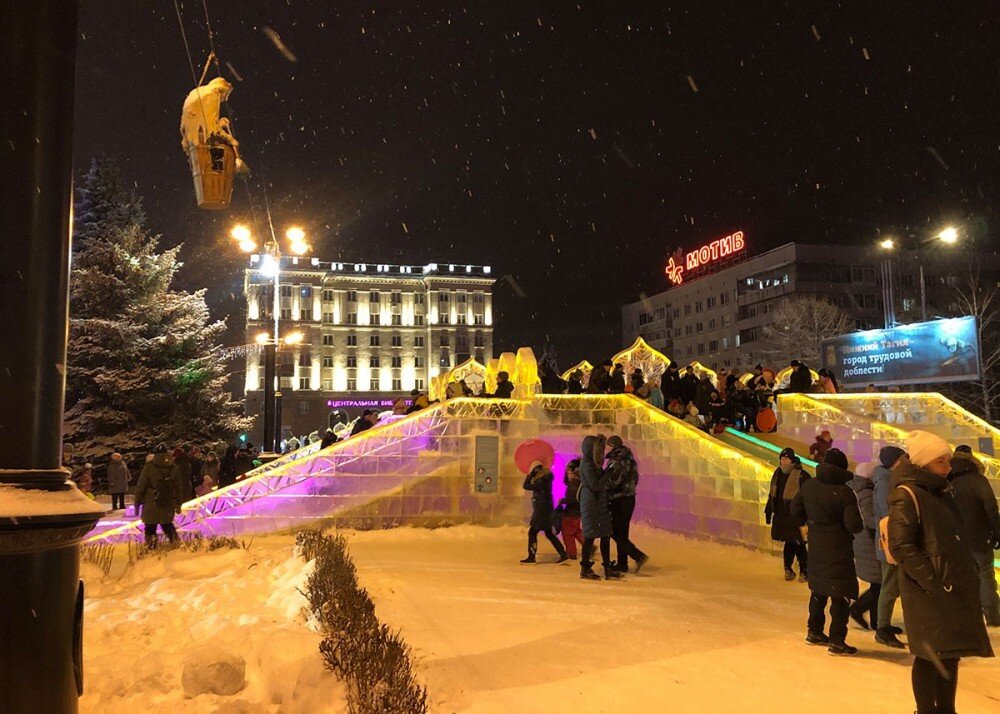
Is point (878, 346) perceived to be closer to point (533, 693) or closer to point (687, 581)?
point (687, 581)

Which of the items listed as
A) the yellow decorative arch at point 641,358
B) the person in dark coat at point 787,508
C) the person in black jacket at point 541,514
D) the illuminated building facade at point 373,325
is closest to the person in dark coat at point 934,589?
the person in dark coat at point 787,508

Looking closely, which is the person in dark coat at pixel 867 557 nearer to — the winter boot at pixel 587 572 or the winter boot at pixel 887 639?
the winter boot at pixel 887 639

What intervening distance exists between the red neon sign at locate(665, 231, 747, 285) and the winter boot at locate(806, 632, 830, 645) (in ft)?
210

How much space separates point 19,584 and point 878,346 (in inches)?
1118

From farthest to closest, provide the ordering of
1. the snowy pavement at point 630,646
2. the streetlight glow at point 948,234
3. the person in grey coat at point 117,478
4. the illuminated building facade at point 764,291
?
the illuminated building facade at point 764,291 < the streetlight glow at point 948,234 < the person in grey coat at point 117,478 < the snowy pavement at point 630,646

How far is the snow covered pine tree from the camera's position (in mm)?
24031

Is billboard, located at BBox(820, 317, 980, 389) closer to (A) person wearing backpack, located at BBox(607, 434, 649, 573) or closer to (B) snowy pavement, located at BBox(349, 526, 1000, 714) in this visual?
(B) snowy pavement, located at BBox(349, 526, 1000, 714)

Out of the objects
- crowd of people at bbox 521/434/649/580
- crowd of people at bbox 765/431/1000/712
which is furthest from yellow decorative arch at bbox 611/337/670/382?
crowd of people at bbox 765/431/1000/712

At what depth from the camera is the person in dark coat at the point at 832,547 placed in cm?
639

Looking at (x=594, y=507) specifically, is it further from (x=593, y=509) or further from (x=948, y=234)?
(x=948, y=234)

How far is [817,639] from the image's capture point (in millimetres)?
6660

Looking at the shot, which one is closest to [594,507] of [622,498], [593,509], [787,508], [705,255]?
[593,509]

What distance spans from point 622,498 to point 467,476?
541cm

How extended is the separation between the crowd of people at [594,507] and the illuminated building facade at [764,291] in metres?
47.5
